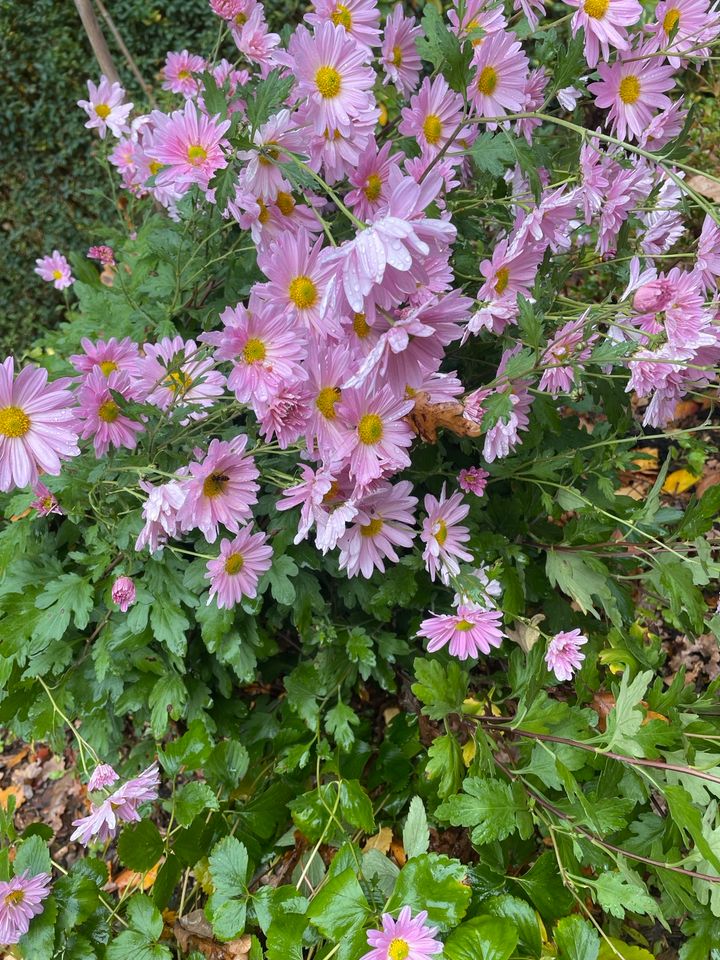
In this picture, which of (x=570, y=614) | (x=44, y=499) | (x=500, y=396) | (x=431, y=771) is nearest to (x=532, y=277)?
(x=500, y=396)

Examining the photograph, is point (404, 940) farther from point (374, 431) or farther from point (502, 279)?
point (502, 279)

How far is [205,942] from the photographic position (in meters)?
1.78

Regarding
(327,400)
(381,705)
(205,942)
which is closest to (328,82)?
(327,400)

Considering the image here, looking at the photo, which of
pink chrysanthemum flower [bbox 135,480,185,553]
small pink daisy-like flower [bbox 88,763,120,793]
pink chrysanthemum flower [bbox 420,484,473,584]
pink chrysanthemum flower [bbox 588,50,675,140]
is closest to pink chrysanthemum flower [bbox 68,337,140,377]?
Answer: pink chrysanthemum flower [bbox 135,480,185,553]

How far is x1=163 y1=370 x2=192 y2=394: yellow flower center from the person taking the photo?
1.49m

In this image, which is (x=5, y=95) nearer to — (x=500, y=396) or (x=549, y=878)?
(x=500, y=396)

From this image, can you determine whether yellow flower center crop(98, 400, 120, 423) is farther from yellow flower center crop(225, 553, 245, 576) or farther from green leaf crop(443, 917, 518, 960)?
green leaf crop(443, 917, 518, 960)

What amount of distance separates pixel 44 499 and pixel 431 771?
3.55 ft

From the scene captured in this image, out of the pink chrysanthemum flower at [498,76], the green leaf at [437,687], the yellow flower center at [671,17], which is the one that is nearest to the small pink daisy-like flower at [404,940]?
the green leaf at [437,687]

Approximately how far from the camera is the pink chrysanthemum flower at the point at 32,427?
131 cm

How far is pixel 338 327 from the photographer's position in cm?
123

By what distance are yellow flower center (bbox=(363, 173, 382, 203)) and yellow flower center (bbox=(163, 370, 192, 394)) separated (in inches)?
20.5

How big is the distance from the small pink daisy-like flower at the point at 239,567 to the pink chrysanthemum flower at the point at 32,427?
0.39m

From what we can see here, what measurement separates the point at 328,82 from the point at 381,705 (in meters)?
1.73
